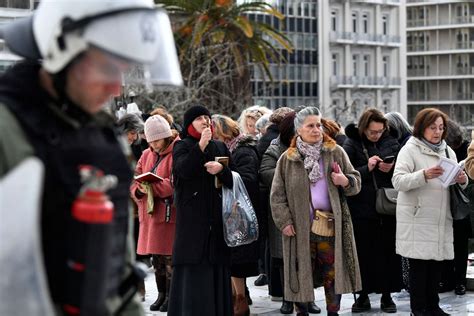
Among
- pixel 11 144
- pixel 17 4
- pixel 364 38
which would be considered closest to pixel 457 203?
pixel 11 144

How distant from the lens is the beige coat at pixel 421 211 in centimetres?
978

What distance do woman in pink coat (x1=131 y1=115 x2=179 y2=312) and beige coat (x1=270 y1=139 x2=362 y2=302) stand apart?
136 cm

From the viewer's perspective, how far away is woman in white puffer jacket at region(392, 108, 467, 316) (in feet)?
32.1

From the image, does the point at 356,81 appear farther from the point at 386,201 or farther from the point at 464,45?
the point at 386,201

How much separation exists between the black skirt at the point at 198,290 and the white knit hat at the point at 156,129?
5.99ft

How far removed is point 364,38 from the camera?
311ft

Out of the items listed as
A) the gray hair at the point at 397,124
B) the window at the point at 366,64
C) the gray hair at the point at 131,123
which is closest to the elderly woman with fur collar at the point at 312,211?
the gray hair at the point at 397,124

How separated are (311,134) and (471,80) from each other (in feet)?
341

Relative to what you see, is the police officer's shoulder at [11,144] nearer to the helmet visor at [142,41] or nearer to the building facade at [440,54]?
the helmet visor at [142,41]

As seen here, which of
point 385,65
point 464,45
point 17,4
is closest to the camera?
point 17,4

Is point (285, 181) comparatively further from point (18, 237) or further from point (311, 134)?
point (18, 237)

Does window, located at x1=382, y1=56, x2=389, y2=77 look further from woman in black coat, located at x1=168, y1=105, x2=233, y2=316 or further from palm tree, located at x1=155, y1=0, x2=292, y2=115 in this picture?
woman in black coat, located at x1=168, y1=105, x2=233, y2=316

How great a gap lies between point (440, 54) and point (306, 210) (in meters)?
106

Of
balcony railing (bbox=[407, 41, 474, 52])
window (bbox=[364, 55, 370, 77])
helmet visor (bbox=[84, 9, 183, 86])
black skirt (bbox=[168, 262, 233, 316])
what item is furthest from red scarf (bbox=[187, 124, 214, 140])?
balcony railing (bbox=[407, 41, 474, 52])
